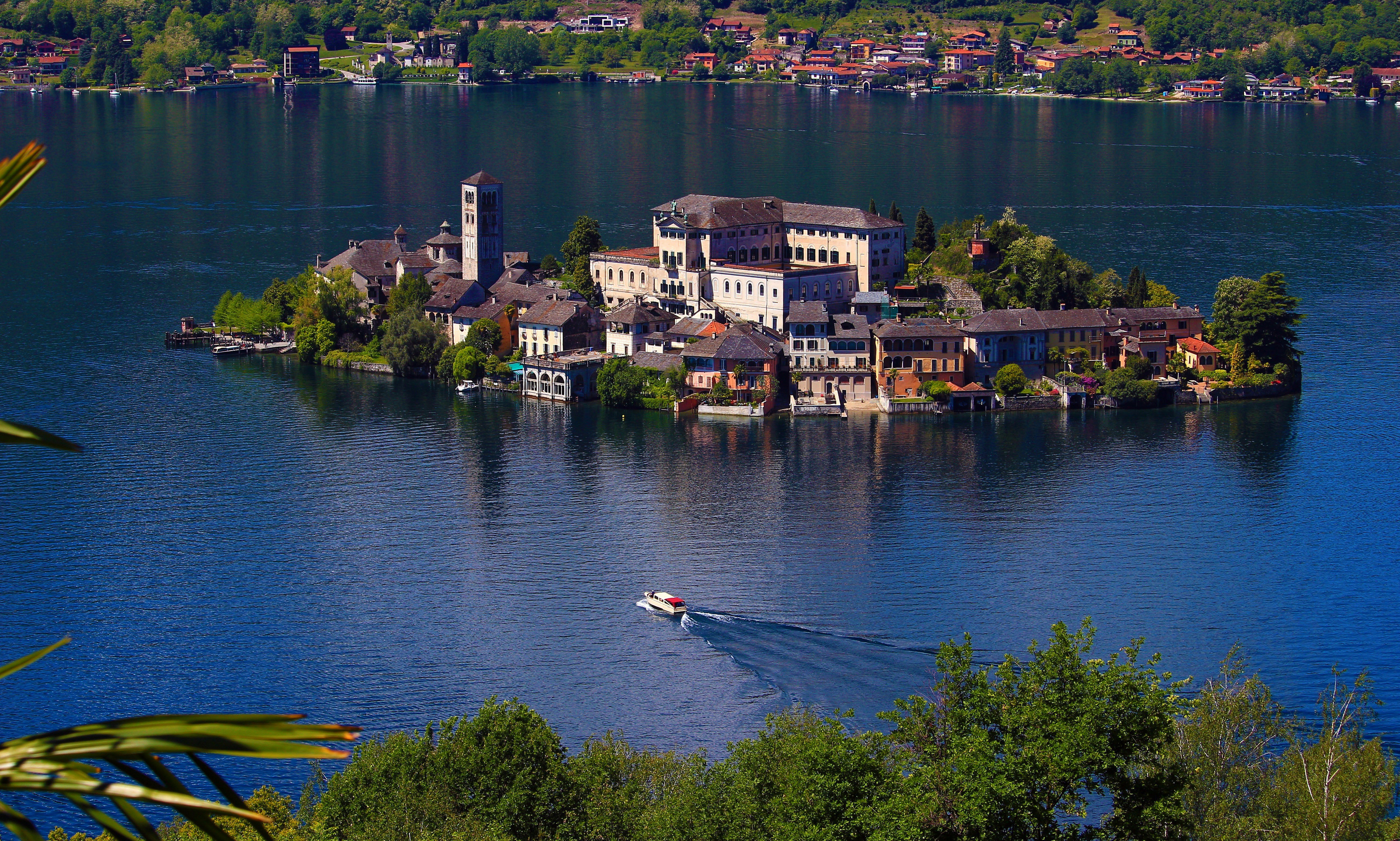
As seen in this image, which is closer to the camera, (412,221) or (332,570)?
(332,570)

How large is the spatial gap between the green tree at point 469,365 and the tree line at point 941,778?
113 feet

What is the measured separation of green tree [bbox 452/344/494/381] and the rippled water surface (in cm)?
95

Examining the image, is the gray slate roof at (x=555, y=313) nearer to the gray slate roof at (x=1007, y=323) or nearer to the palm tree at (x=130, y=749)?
the gray slate roof at (x=1007, y=323)

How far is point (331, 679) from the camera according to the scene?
33406 mm

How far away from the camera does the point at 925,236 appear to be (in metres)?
69.1

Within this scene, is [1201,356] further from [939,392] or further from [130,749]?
[130,749]

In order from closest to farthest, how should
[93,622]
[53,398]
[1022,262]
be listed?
[93,622]
[53,398]
[1022,262]

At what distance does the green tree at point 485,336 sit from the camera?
209 feet

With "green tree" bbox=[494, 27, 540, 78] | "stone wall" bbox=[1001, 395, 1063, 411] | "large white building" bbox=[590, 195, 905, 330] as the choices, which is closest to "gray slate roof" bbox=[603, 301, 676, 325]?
"large white building" bbox=[590, 195, 905, 330]

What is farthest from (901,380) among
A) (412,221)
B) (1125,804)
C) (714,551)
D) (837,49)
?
(837,49)

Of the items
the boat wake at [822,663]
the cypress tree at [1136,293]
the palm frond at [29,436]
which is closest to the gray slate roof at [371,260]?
the cypress tree at [1136,293]

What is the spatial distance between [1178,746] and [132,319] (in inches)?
2351

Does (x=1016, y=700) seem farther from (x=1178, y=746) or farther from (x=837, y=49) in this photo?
(x=837, y=49)

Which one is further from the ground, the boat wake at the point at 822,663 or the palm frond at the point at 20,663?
the palm frond at the point at 20,663
